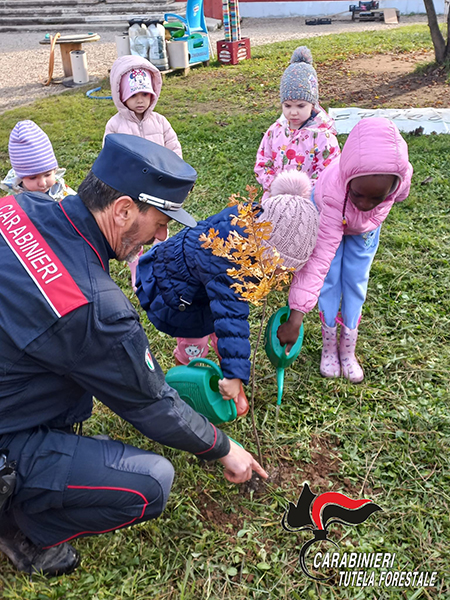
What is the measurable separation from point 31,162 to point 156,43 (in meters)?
7.85

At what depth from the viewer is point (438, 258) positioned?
4.09 metres

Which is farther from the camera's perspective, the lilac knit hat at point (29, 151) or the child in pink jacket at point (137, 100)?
the child in pink jacket at point (137, 100)

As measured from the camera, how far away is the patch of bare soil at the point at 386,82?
8047 millimetres

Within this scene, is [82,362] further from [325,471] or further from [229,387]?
[325,471]

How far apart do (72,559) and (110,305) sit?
1.12 metres

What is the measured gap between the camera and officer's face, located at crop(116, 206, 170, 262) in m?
1.89

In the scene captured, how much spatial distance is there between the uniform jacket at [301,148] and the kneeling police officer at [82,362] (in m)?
1.93

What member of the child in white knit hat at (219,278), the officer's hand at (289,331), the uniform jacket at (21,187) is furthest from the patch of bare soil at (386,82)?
the officer's hand at (289,331)

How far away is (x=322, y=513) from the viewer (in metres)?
2.24

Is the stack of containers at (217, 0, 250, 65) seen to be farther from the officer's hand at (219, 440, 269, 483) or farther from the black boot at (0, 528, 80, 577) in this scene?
the black boot at (0, 528, 80, 577)

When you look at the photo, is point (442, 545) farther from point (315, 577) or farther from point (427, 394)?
point (427, 394)

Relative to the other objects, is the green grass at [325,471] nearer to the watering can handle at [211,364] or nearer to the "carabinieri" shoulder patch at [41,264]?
the watering can handle at [211,364]

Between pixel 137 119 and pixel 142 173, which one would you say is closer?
pixel 142 173

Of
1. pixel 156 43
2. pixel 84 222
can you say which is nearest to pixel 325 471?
pixel 84 222
